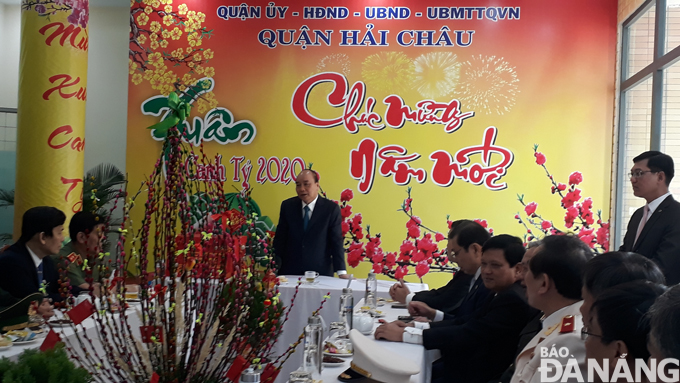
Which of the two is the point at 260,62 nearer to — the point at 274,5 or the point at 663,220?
the point at 274,5

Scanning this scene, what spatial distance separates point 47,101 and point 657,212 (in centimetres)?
475

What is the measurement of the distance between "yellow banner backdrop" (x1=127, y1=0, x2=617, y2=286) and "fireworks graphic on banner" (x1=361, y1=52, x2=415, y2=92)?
0.5 inches

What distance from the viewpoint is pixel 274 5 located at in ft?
19.7

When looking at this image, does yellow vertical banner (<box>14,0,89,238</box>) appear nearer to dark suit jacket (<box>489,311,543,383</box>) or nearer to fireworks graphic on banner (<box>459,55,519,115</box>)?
fireworks graphic on banner (<box>459,55,519,115</box>)

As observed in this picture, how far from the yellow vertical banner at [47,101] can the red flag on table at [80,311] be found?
4702mm

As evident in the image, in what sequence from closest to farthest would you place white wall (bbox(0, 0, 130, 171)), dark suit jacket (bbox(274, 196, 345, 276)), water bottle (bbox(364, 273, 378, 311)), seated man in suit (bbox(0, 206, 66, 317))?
1. seated man in suit (bbox(0, 206, 66, 317))
2. water bottle (bbox(364, 273, 378, 311))
3. dark suit jacket (bbox(274, 196, 345, 276))
4. white wall (bbox(0, 0, 130, 171))

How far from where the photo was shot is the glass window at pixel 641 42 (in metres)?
5.01

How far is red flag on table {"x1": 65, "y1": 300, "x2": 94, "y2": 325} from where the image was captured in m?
0.98

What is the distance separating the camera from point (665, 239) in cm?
346

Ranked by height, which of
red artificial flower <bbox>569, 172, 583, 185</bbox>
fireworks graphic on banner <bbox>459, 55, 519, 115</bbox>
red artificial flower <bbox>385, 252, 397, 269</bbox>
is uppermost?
fireworks graphic on banner <bbox>459, 55, 519, 115</bbox>

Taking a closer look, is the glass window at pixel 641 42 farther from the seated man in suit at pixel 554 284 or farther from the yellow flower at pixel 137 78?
the yellow flower at pixel 137 78

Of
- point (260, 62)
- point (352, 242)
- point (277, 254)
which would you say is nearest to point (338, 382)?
point (277, 254)

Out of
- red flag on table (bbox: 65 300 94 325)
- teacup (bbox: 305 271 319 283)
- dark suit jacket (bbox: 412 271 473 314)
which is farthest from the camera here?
→ teacup (bbox: 305 271 319 283)

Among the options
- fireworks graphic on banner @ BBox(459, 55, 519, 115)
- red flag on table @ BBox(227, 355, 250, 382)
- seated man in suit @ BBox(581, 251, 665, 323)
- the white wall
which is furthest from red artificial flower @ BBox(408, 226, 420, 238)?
red flag on table @ BBox(227, 355, 250, 382)
